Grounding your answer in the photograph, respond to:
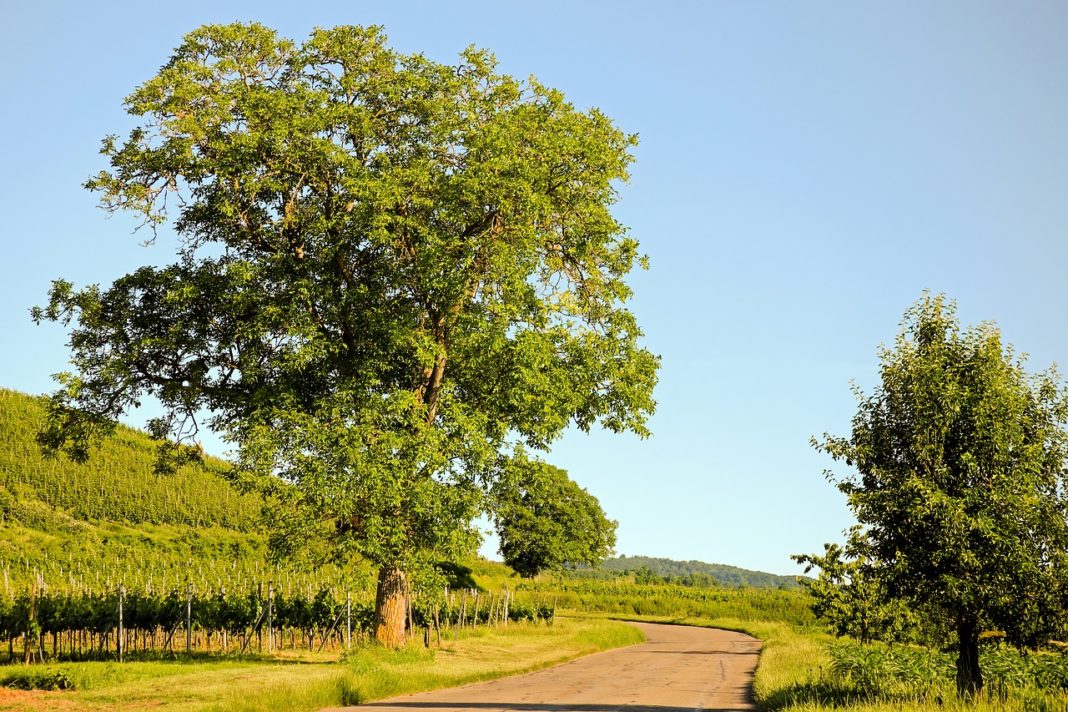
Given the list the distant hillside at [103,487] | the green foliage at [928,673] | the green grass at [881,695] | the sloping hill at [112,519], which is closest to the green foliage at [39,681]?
the green grass at [881,695]

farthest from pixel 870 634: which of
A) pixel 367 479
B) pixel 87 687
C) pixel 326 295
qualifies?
pixel 87 687

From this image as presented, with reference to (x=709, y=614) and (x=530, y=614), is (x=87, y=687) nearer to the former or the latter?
(x=530, y=614)

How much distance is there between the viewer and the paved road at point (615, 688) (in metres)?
19.1

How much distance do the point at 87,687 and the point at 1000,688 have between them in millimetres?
18951

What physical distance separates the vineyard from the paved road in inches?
194

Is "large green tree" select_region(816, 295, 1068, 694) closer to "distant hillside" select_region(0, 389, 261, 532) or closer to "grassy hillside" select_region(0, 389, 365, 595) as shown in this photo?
"grassy hillside" select_region(0, 389, 365, 595)

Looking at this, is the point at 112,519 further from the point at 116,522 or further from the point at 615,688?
the point at 615,688

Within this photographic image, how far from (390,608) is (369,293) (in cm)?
1017

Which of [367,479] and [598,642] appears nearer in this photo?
[367,479]

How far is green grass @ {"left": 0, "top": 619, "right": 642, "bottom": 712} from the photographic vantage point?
1788 cm

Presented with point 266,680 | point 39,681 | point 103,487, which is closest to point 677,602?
point 103,487

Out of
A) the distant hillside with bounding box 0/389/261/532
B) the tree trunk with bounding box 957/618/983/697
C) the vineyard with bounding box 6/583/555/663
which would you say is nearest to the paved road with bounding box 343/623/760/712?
the tree trunk with bounding box 957/618/983/697

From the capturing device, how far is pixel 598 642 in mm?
42469

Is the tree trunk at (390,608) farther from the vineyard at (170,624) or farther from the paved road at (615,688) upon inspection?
the paved road at (615,688)
